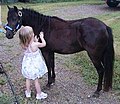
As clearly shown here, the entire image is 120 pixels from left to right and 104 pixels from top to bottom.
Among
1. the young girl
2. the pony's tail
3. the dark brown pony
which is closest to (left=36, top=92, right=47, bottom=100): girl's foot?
the young girl

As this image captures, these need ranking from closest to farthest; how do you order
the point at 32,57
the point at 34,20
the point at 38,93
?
the point at 32,57 < the point at 38,93 < the point at 34,20

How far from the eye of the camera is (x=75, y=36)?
4910mm

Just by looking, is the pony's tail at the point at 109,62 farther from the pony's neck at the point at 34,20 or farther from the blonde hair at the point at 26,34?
the blonde hair at the point at 26,34

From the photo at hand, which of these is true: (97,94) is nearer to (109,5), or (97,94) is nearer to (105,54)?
(105,54)

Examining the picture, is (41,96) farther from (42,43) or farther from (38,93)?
(42,43)

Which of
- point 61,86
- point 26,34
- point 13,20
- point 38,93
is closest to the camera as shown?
point 26,34

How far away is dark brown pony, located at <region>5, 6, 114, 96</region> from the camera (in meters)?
4.75

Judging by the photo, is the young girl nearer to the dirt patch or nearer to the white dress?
the white dress

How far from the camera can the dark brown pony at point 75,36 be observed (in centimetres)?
475

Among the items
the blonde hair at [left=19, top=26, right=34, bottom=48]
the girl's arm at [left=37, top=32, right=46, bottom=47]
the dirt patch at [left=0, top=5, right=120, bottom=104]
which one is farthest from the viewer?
the dirt patch at [left=0, top=5, right=120, bottom=104]

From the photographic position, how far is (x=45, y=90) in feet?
17.0

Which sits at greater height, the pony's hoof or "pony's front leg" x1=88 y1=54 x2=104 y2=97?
"pony's front leg" x1=88 y1=54 x2=104 y2=97

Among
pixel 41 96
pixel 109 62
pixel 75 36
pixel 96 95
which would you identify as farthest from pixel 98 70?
pixel 41 96

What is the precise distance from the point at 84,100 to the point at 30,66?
974mm
